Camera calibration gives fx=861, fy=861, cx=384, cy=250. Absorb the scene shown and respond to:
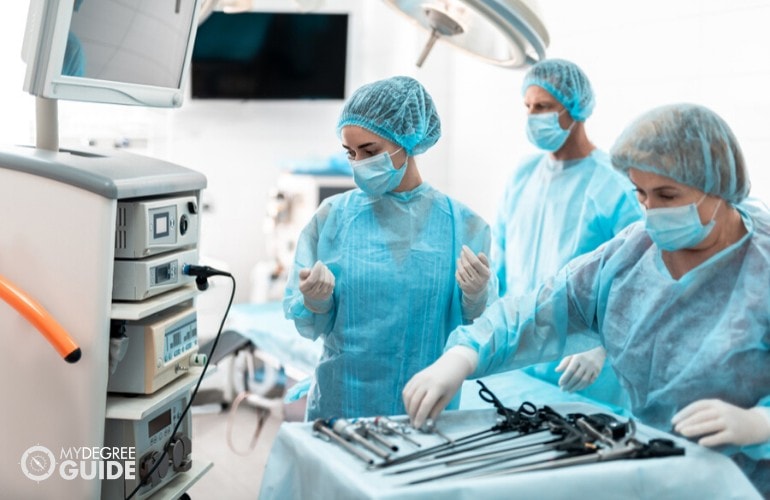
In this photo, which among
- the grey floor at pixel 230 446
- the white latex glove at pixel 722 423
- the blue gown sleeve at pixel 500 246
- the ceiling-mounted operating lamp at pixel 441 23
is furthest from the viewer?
the grey floor at pixel 230 446

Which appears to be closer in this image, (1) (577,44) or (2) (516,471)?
(2) (516,471)

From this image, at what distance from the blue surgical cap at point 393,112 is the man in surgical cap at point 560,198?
Result: 0.74m

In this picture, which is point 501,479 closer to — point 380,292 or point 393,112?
point 380,292

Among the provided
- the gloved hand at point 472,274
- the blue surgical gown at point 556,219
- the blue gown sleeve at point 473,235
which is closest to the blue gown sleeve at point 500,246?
the blue surgical gown at point 556,219

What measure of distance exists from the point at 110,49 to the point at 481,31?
2.84 feet

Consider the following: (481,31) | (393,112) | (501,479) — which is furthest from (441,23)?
(501,479)

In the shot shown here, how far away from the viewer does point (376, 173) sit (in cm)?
181

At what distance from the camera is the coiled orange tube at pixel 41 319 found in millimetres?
1583

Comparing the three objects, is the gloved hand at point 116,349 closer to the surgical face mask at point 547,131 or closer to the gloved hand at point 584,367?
the gloved hand at point 584,367

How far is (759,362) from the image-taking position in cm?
140

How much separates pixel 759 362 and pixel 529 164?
1.42m

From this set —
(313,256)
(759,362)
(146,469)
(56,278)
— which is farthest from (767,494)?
(56,278)

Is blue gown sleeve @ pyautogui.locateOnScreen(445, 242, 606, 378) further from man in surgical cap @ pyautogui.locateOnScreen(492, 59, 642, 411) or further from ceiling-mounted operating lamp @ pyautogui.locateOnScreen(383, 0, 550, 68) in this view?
man in surgical cap @ pyautogui.locateOnScreen(492, 59, 642, 411)

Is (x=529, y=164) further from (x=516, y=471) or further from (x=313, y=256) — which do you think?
(x=516, y=471)
